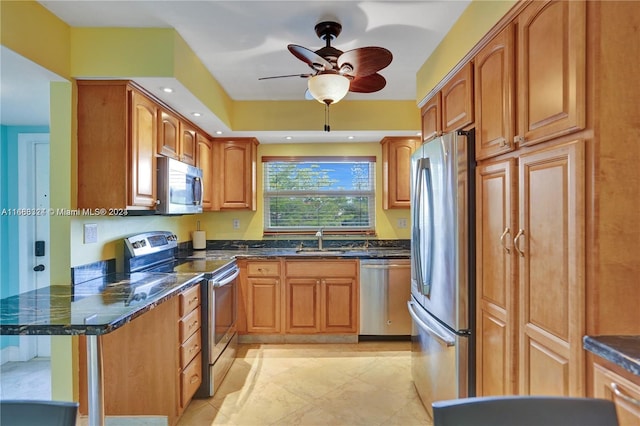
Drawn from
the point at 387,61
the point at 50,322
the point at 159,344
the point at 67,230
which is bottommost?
the point at 159,344

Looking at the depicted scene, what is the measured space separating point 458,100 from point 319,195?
2241mm

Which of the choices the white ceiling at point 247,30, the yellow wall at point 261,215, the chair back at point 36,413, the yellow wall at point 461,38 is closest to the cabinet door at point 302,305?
the yellow wall at point 261,215

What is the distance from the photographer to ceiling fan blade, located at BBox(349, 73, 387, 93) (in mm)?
2046

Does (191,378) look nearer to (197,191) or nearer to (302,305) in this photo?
(302,305)

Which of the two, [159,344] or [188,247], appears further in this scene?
[188,247]

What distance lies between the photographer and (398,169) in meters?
3.65

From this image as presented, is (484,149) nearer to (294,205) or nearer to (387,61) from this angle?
(387,61)

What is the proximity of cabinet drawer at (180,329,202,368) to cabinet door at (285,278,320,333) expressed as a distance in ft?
3.68

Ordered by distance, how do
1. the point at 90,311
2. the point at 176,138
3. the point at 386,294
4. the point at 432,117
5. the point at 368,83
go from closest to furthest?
the point at 90,311
the point at 368,83
the point at 432,117
the point at 176,138
the point at 386,294

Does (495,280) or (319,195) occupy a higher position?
(319,195)

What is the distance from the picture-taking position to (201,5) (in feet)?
5.85

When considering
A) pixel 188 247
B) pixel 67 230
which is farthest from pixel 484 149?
pixel 188 247

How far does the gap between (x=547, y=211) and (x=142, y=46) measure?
233cm

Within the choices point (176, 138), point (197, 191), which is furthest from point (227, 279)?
point (176, 138)
